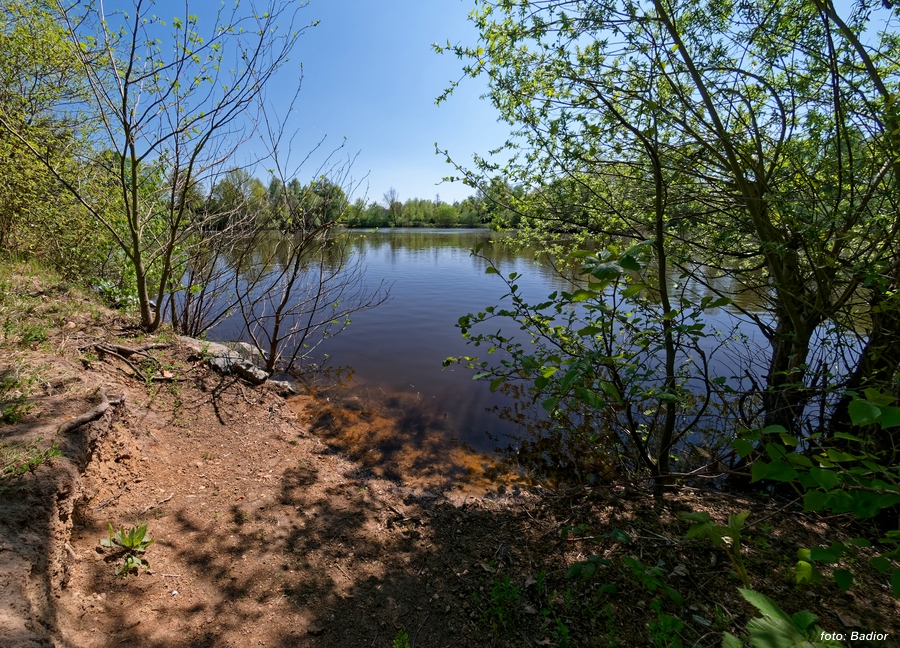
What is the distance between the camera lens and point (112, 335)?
187 inches

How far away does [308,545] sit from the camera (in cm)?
293

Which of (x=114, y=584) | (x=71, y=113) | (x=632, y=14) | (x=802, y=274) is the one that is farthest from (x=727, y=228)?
(x=71, y=113)

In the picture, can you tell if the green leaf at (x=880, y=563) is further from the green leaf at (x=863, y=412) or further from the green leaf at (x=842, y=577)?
the green leaf at (x=863, y=412)

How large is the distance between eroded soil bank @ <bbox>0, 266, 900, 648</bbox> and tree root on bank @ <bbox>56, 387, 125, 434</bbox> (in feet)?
0.22

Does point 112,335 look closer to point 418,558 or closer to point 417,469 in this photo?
point 417,469

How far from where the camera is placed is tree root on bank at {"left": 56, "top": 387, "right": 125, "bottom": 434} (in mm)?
2607

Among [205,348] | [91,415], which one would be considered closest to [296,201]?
[205,348]

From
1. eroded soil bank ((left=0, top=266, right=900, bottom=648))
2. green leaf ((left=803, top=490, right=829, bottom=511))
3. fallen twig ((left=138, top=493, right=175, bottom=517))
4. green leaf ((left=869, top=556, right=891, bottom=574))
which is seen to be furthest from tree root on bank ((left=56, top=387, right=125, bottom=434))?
green leaf ((left=869, top=556, right=891, bottom=574))

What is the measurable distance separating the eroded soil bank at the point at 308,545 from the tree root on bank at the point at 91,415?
67 mm

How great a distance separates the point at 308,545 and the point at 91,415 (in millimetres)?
1960

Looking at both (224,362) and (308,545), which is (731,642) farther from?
(224,362)

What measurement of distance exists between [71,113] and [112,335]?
493cm

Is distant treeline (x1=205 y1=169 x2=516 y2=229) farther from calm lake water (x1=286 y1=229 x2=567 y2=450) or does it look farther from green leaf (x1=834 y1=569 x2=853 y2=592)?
green leaf (x1=834 y1=569 x2=853 y2=592)

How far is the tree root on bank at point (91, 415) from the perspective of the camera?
2607mm
